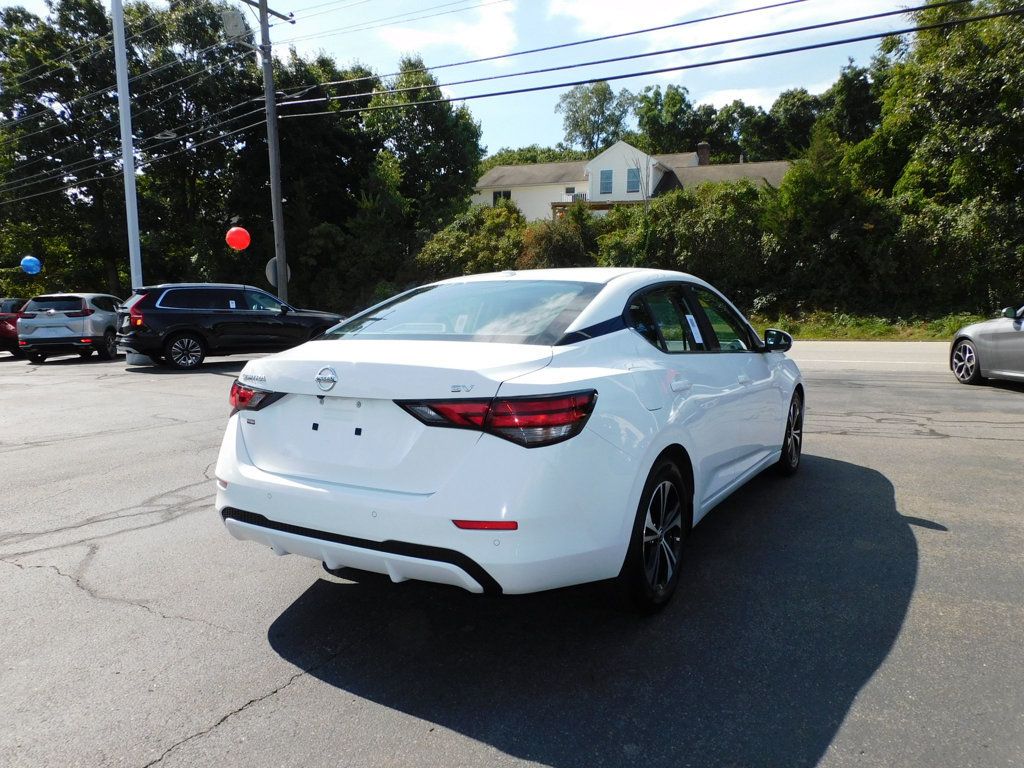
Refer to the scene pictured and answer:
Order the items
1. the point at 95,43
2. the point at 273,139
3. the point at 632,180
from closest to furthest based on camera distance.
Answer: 1. the point at 273,139
2. the point at 95,43
3. the point at 632,180

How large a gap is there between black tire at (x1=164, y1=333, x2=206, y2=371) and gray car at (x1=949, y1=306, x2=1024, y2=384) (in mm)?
14023

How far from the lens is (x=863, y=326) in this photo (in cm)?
2088

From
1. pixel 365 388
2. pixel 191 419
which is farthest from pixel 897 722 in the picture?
pixel 191 419

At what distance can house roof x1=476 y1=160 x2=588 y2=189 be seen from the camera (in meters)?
46.0

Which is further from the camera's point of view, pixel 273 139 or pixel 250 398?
pixel 273 139

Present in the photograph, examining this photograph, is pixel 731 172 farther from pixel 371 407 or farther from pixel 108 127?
pixel 371 407

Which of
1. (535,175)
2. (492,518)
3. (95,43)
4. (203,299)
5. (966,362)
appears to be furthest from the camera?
(535,175)

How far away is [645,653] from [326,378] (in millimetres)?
1809

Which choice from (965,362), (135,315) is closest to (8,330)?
(135,315)

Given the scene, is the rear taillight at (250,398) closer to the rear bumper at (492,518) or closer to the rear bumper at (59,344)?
the rear bumper at (492,518)

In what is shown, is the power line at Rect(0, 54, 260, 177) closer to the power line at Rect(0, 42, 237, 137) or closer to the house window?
the power line at Rect(0, 42, 237, 137)

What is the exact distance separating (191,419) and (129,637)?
20.2 ft

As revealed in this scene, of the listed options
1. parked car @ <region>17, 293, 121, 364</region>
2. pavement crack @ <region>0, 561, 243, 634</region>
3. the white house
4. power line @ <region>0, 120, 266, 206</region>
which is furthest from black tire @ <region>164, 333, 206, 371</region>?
the white house

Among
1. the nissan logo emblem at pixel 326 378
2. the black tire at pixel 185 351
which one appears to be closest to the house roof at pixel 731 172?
the black tire at pixel 185 351
